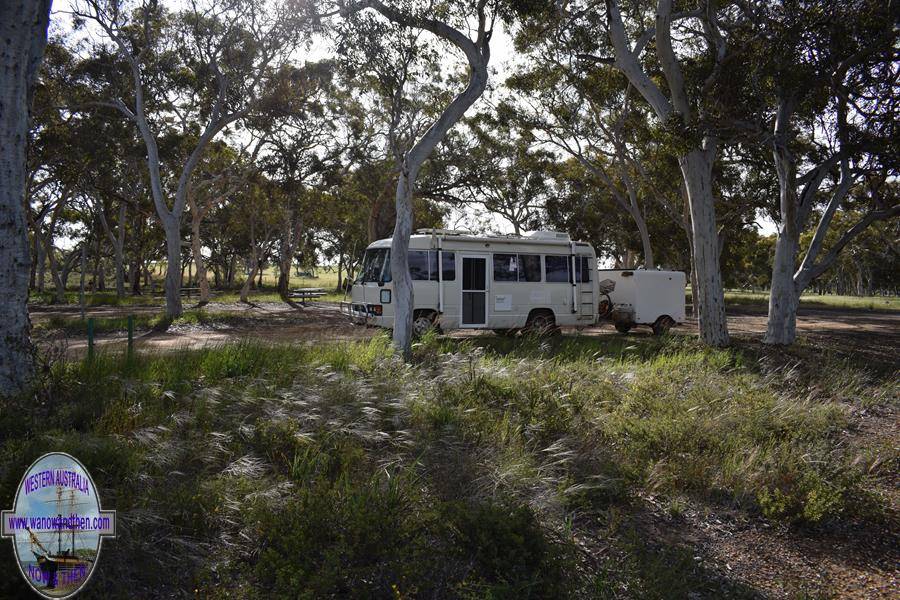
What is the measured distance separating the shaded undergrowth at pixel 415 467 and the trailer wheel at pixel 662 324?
31.2 ft

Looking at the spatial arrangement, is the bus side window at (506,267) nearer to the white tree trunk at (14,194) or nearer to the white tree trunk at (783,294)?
the white tree trunk at (783,294)

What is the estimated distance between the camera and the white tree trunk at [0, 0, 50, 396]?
19.3ft

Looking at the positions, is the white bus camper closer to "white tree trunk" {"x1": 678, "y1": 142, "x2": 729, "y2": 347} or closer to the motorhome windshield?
the motorhome windshield

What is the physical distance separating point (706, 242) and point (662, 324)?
→ 5.35m

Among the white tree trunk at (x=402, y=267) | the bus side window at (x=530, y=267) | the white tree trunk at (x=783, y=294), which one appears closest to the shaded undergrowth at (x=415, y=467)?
the white tree trunk at (x=402, y=267)

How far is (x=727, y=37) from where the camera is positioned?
14250 millimetres

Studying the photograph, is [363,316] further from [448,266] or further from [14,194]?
[14,194]

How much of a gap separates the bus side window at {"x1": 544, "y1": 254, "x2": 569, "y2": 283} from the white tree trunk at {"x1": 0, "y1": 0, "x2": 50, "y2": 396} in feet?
40.3

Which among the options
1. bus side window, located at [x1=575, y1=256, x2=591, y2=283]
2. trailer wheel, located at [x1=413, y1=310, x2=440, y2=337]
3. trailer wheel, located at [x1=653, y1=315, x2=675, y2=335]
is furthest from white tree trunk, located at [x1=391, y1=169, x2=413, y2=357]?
trailer wheel, located at [x1=653, y1=315, x2=675, y2=335]

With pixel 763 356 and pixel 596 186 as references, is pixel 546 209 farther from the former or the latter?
pixel 763 356

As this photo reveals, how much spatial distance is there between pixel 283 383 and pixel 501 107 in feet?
60.5

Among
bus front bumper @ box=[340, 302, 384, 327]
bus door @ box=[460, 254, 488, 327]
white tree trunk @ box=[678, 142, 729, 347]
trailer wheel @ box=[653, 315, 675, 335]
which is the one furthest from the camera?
trailer wheel @ box=[653, 315, 675, 335]

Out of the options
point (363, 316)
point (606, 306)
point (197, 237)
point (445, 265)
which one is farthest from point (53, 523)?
point (197, 237)

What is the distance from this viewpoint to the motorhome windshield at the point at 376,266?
13.9m
